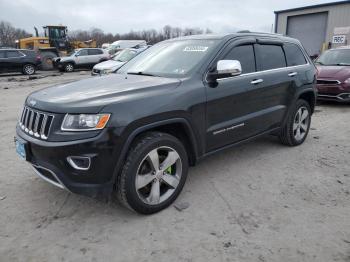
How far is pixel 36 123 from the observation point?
3072 mm

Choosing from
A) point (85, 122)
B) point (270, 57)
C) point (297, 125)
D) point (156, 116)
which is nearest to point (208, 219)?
point (156, 116)

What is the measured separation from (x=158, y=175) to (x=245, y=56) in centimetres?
201

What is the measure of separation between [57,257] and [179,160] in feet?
4.76

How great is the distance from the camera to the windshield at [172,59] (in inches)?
150

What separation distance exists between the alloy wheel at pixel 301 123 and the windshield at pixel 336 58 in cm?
470

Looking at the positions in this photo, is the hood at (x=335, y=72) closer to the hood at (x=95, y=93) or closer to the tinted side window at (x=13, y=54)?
the hood at (x=95, y=93)

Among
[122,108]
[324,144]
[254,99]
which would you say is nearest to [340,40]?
[324,144]

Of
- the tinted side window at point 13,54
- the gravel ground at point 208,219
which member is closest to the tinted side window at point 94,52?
the tinted side window at point 13,54

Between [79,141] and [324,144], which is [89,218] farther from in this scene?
[324,144]

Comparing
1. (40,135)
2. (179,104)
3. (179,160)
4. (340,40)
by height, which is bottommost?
(179,160)

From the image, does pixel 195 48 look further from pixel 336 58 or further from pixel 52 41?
pixel 52 41

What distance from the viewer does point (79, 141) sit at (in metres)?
2.77

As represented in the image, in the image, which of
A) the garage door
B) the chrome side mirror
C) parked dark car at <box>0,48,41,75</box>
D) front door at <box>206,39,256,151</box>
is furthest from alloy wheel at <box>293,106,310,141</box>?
the garage door

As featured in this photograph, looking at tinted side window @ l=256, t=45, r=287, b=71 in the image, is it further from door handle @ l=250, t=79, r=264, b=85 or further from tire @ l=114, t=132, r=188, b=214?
tire @ l=114, t=132, r=188, b=214
